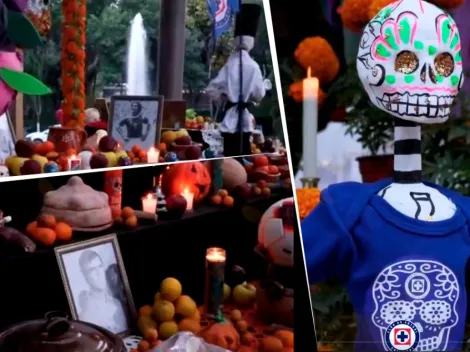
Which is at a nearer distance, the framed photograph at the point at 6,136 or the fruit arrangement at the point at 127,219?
the fruit arrangement at the point at 127,219

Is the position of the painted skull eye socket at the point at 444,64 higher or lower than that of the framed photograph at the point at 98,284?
higher

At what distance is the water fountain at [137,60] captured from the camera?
0.96 m

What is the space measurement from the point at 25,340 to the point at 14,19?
15.4 inches

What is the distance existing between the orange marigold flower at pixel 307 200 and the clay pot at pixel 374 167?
80mm

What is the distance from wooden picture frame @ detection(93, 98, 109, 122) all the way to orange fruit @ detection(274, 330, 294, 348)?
1.19ft

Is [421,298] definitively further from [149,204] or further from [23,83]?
[23,83]

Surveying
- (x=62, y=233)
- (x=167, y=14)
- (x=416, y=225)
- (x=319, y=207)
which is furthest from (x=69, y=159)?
(x=416, y=225)

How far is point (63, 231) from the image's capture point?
711mm

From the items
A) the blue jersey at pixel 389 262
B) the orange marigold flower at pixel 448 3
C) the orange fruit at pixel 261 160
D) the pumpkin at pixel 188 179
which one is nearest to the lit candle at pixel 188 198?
the pumpkin at pixel 188 179

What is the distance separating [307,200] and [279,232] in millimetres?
271

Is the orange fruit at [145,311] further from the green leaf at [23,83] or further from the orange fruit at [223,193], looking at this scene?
the green leaf at [23,83]

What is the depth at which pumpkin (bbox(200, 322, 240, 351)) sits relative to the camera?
798mm

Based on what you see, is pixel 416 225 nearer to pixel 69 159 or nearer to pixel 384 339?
pixel 384 339

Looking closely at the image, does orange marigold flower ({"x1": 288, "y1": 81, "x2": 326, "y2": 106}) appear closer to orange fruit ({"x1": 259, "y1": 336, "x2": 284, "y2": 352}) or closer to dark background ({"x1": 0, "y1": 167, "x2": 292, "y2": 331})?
dark background ({"x1": 0, "y1": 167, "x2": 292, "y2": 331})
